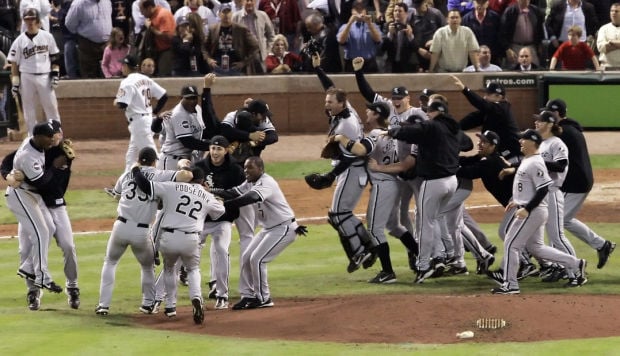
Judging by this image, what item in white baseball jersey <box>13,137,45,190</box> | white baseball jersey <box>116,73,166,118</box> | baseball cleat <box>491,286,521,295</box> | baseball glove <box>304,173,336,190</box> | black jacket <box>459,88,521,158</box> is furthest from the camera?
white baseball jersey <box>116,73,166,118</box>

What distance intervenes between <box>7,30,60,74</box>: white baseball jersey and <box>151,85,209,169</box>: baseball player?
6.09 meters

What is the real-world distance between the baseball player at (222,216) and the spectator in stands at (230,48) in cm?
1074

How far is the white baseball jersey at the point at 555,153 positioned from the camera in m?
15.0

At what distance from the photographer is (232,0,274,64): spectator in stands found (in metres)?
25.5

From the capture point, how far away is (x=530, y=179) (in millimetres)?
14250

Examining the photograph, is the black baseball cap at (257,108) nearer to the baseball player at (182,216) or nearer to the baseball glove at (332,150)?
the baseball glove at (332,150)

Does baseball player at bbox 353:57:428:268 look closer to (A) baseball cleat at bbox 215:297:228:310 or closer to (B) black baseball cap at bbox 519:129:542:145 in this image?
(B) black baseball cap at bbox 519:129:542:145

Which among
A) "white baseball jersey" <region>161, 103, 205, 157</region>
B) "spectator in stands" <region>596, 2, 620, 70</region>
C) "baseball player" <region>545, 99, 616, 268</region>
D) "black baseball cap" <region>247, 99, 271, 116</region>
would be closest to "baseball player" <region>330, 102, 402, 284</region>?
"black baseball cap" <region>247, 99, 271, 116</region>

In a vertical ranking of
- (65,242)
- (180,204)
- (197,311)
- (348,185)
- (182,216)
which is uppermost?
(180,204)

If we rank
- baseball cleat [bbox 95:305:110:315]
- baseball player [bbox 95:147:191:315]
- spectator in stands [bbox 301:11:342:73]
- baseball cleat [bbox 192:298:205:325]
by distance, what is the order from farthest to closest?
1. spectator in stands [bbox 301:11:342:73]
2. baseball cleat [bbox 95:305:110:315]
3. baseball player [bbox 95:147:191:315]
4. baseball cleat [bbox 192:298:205:325]

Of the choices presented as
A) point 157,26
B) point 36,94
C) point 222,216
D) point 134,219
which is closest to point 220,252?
point 222,216

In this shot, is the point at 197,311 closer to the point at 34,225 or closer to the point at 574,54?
the point at 34,225

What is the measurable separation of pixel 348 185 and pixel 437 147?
114 centimetres

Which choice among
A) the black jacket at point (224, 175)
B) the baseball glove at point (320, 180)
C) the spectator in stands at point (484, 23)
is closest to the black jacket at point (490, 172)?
the baseball glove at point (320, 180)
